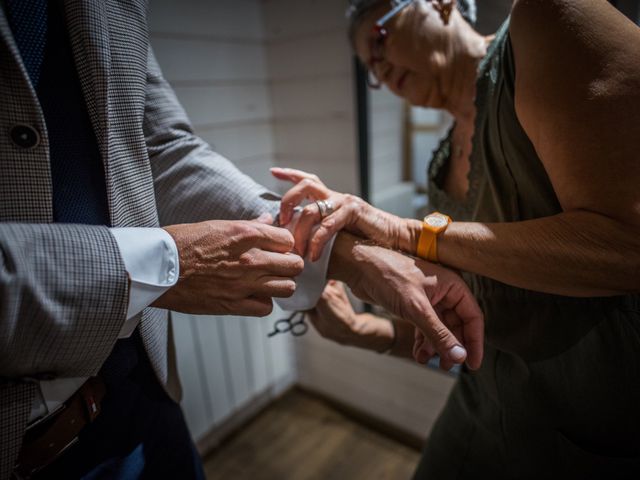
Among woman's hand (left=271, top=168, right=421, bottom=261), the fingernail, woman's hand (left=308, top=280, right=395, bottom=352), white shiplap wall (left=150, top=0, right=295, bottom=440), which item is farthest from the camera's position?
white shiplap wall (left=150, top=0, right=295, bottom=440)

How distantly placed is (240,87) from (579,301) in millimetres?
1859

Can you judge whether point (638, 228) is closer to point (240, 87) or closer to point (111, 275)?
point (111, 275)

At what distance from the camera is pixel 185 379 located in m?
2.10

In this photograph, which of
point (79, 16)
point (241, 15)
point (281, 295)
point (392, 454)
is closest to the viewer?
point (79, 16)

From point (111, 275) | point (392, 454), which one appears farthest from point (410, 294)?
point (392, 454)

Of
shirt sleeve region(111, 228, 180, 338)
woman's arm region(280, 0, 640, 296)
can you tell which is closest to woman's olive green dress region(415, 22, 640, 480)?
woman's arm region(280, 0, 640, 296)

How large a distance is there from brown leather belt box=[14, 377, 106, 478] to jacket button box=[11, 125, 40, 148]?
43 centimetres

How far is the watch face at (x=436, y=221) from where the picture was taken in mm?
855

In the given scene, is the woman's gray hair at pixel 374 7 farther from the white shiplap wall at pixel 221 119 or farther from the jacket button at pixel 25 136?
the jacket button at pixel 25 136

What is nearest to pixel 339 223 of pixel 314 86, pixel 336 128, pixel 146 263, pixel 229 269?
pixel 229 269

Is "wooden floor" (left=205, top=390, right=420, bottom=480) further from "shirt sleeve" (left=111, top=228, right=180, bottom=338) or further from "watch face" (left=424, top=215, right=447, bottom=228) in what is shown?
"shirt sleeve" (left=111, top=228, right=180, bottom=338)

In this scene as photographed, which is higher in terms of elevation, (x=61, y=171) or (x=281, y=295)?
(x=61, y=171)

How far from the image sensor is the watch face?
0.85 m

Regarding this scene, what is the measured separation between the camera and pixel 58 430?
69 centimetres
